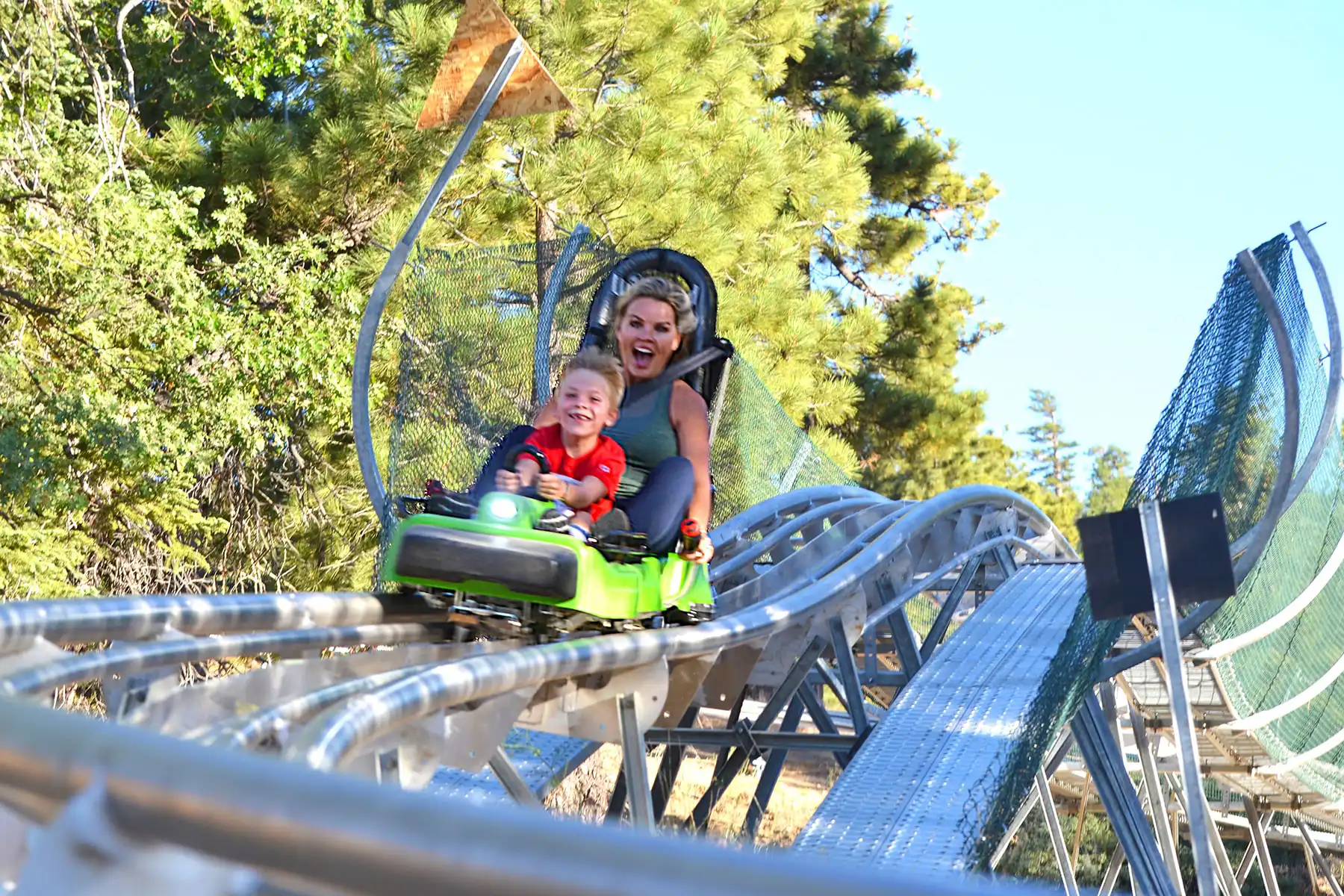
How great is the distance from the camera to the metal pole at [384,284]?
576 centimetres

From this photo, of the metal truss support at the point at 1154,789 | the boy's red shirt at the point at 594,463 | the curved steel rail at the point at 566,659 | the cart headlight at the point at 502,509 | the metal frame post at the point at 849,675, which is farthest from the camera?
the metal truss support at the point at 1154,789

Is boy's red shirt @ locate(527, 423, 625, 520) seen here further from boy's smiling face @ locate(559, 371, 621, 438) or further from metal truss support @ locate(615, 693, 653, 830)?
metal truss support @ locate(615, 693, 653, 830)

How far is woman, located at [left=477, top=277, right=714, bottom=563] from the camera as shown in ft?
13.3

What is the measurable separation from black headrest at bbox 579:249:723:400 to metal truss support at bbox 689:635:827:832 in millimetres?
1091

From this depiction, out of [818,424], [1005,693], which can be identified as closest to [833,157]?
[818,424]

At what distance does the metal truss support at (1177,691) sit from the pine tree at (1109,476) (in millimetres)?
47740

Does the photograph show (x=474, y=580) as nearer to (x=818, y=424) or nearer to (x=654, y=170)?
(x=654, y=170)

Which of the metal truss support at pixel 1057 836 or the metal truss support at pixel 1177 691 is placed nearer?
the metal truss support at pixel 1177 691

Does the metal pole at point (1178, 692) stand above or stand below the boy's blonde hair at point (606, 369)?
below

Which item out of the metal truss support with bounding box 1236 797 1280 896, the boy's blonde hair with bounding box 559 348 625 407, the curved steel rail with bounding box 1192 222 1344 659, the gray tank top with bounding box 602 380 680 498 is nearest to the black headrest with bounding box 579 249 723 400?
the gray tank top with bounding box 602 380 680 498

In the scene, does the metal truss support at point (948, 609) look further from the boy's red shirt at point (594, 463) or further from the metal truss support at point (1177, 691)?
the metal truss support at point (1177, 691)

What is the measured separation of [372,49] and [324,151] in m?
0.95

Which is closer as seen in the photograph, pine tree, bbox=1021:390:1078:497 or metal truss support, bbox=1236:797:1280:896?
metal truss support, bbox=1236:797:1280:896

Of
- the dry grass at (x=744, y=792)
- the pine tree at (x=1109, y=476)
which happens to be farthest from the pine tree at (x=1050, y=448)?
the dry grass at (x=744, y=792)
